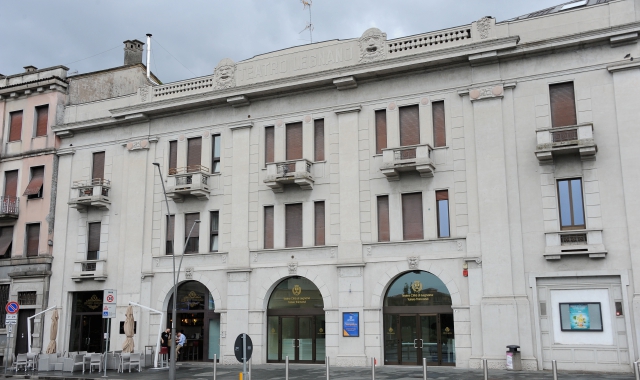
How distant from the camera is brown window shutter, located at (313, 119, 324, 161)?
32.6 meters

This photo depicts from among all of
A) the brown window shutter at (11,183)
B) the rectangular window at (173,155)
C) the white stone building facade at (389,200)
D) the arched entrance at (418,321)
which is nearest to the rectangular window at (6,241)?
the brown window shutter at (11,183)

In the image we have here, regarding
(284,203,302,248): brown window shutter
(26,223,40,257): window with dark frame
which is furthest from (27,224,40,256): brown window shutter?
(284,203,302,248): brown window shutter

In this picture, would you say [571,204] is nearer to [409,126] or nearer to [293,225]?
[409,126]

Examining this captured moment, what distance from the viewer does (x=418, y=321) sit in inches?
1148

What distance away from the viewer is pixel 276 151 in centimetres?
3328

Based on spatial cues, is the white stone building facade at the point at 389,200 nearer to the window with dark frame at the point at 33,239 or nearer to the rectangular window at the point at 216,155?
the rectangular window at the point at 216,155

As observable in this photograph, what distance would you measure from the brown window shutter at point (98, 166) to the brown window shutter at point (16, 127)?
6028 millimetres

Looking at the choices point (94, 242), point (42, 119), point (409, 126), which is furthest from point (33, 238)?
point (409, 126)

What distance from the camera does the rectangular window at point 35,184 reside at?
38.7 metres

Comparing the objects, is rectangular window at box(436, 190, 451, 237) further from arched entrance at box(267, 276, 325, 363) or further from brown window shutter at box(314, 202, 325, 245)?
arched entrance at box(267, 276, 325, 363)

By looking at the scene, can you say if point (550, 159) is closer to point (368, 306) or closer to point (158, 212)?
point (368, 306)

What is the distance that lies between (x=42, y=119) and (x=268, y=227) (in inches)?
695

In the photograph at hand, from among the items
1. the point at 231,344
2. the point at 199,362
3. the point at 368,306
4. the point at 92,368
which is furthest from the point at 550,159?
the point at 92,368

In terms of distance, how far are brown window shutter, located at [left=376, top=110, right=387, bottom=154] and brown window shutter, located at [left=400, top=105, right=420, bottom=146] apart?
0.83 m
